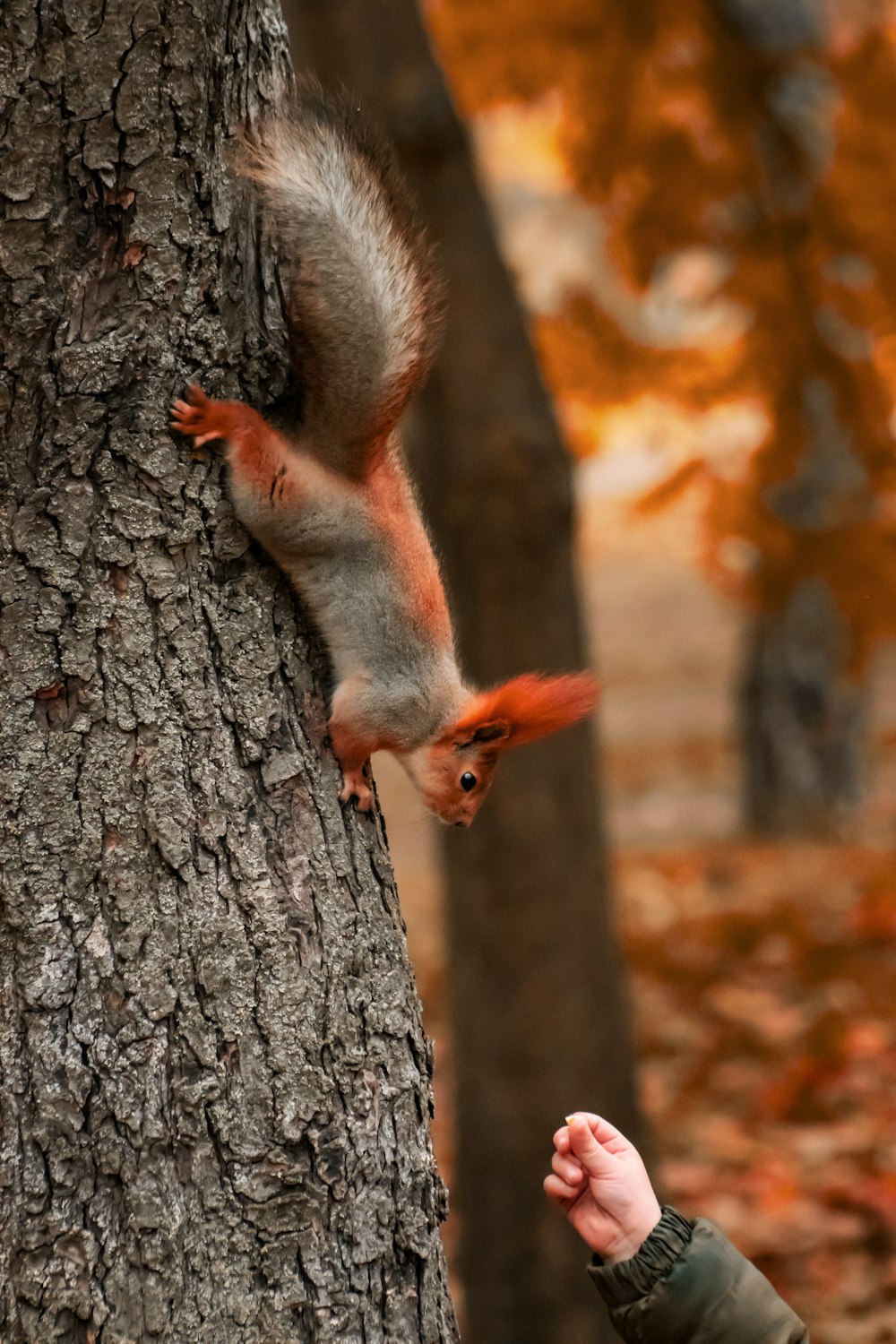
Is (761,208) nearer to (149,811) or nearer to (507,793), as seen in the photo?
(507,793)

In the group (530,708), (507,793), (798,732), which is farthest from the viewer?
(798,732)

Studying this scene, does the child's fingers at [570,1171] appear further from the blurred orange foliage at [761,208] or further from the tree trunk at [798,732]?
the tree trunk at [798,732]

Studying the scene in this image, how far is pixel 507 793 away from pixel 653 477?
178cm

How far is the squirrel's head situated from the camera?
6.93 feet

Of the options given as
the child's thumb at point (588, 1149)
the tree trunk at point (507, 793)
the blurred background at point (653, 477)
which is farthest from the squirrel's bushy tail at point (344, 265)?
the tree trunk at point (507, 793)

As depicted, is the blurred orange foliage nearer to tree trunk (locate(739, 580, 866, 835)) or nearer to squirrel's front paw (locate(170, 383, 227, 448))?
squirrel's front paw (locate(170, 383, 227, 448))

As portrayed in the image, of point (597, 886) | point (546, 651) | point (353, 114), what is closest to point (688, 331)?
point (546, 651)

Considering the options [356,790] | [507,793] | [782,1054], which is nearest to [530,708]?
[356,790]

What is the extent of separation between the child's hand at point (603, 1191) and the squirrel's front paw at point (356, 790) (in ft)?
1.60

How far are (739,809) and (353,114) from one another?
7891mm

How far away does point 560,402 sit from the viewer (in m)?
5.60

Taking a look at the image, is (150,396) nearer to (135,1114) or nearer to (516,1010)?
(135,1114)

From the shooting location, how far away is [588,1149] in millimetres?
1939

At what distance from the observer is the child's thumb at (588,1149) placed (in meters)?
1.94
